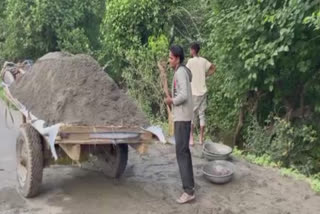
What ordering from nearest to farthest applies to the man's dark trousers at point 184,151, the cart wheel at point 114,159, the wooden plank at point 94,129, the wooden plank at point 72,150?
the wooden plank at point 94,129
the wooden plank at point 72,150
the man's dark trousers at point 184,151
the cart wheel at point 114,159

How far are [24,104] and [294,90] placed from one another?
198 inches

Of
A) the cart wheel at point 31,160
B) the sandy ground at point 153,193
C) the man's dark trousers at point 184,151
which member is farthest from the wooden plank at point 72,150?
the man's dark trousers at point 184,151

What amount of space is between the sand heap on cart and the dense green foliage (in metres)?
2.65

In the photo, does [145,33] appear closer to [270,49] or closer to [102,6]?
[102,6]

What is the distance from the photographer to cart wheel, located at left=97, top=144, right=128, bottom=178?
6770 millimetres

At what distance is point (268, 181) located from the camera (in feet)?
22.6

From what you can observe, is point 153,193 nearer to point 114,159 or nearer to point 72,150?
point 114,159

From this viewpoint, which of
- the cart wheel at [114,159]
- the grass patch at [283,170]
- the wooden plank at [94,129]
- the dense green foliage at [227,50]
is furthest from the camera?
the dense green foliage at [227,50]

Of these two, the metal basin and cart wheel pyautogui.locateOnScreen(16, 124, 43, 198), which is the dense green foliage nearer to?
the metal basin

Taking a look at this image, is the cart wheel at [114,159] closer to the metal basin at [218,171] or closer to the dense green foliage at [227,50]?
the metal basin at [218,171]

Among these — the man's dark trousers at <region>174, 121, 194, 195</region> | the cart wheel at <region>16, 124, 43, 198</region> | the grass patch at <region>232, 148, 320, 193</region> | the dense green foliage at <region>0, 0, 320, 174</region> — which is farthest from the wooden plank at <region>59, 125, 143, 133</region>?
the dense green foliage at <region>0, 0, 320, 174</region>

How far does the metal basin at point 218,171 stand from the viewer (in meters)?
6.62

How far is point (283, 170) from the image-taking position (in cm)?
749

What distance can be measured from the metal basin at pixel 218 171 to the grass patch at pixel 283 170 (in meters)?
0.88
